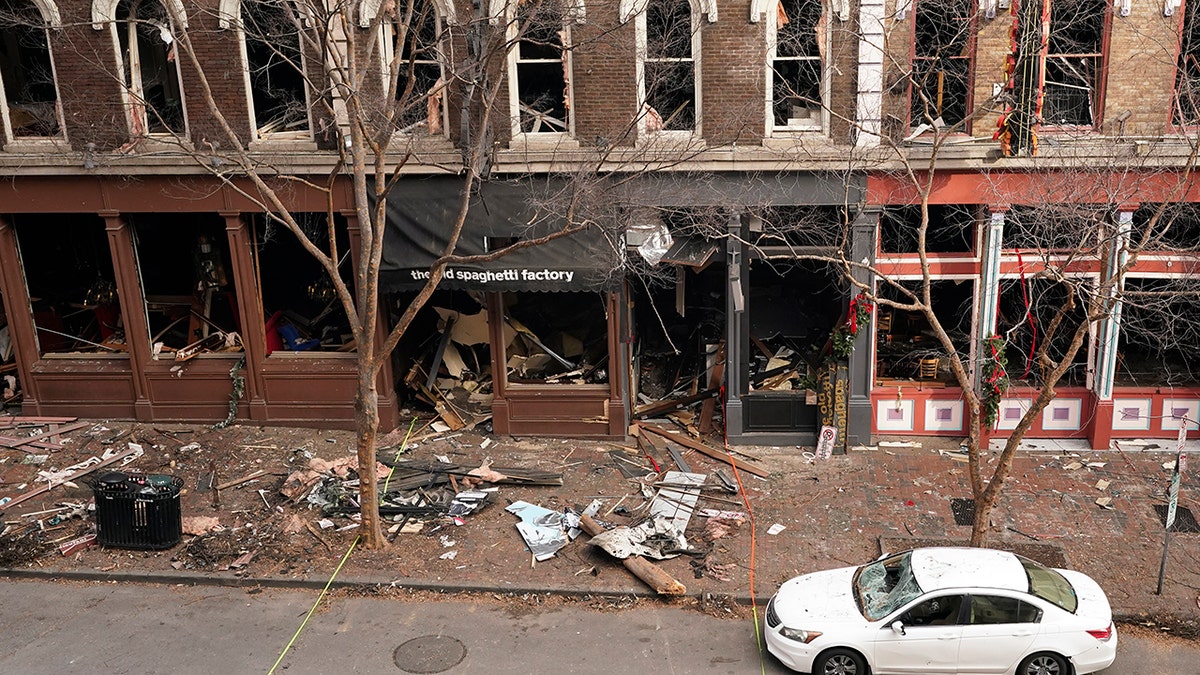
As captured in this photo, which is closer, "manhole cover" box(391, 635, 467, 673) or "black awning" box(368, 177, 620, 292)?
"manhole cover" box(391, 635, 467, 673)

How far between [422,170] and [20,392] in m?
10.0

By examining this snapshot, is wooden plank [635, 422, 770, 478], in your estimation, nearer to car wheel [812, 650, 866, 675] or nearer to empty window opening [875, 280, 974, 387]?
empty window opening [875, 280, 974, 387]

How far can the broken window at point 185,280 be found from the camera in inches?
785

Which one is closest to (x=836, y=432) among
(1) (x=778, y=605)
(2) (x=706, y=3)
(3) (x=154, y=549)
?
(1) (x=778, y=605)

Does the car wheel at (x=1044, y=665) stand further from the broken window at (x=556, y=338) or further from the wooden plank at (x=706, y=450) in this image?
the broken window at (x=556, y=338)

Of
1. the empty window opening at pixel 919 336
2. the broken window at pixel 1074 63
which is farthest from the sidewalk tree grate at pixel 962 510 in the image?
the broken window at pixel 1074 63

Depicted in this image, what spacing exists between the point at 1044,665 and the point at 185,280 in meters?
17.3

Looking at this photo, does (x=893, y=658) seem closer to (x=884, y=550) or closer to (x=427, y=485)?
(x=884, y=550)

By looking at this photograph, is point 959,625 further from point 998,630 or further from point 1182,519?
point 1182,519

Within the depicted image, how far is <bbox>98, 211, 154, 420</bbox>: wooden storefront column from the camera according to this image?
732 inches

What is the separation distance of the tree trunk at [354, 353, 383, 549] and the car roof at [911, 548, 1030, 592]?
7.18 metres

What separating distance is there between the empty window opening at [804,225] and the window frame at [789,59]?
130 centimetres

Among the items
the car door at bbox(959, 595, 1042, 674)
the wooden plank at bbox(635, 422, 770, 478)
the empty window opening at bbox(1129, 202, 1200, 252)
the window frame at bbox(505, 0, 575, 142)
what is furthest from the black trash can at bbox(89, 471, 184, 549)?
the empty window opening at bbox(1129, 202, 1200, 252)

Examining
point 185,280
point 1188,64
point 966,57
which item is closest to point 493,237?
point 185,280
